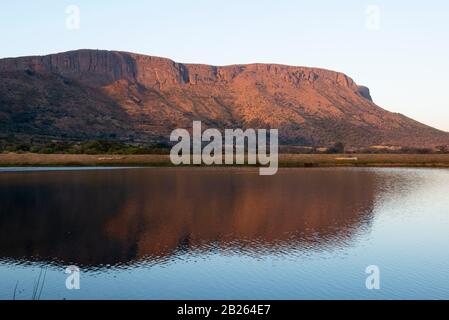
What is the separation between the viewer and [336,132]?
161375 millimetres

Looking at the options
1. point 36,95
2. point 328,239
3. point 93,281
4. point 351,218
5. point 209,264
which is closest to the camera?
point 93,281

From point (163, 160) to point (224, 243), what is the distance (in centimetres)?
7519

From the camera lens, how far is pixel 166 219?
37.5 meters

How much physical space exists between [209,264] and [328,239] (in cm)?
881

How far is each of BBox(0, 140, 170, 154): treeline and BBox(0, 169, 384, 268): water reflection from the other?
145ft

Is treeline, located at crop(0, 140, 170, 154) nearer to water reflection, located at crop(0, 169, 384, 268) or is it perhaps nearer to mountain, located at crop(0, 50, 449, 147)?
mountain, located at crop(0, 50, 449, 147)
